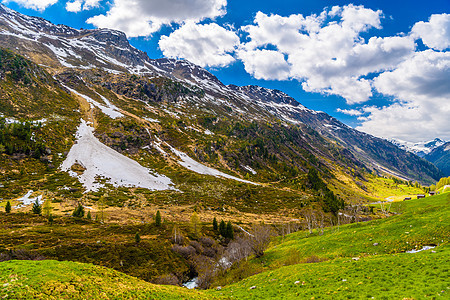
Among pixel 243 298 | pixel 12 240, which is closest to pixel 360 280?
pixel 243 298

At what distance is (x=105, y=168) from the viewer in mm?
110250

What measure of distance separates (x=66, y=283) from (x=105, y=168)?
10260 cm

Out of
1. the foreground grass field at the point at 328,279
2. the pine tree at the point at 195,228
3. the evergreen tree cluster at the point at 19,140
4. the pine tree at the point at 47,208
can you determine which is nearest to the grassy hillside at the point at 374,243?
the foreground grass field at the point at 328,279

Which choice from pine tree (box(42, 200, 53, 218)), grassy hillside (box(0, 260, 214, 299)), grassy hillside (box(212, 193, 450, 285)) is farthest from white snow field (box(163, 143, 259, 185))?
grassy hillside (box(0, 260, 214, 299))

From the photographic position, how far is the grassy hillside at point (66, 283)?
1809 centimetres

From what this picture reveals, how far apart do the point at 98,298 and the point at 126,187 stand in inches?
3454

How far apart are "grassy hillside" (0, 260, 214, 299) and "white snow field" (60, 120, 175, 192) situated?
72.7 meters

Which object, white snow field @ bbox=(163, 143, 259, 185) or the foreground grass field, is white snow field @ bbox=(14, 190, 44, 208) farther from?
white snow field @ bbox=(163, 143, 259, 185)

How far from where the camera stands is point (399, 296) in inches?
612

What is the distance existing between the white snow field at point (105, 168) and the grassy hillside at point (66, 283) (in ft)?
239

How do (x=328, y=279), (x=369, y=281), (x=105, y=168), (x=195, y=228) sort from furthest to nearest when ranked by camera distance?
1. (x=105, y=168)
2. (x=195, y=228)
3. (x=328, y=279)
4. (x=369, y=281)

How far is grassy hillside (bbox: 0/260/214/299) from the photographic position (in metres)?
18.1

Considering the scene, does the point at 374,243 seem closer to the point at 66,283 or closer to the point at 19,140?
the point at 66,283

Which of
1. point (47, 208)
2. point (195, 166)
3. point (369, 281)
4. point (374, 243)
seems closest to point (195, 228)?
point (47, 208)
